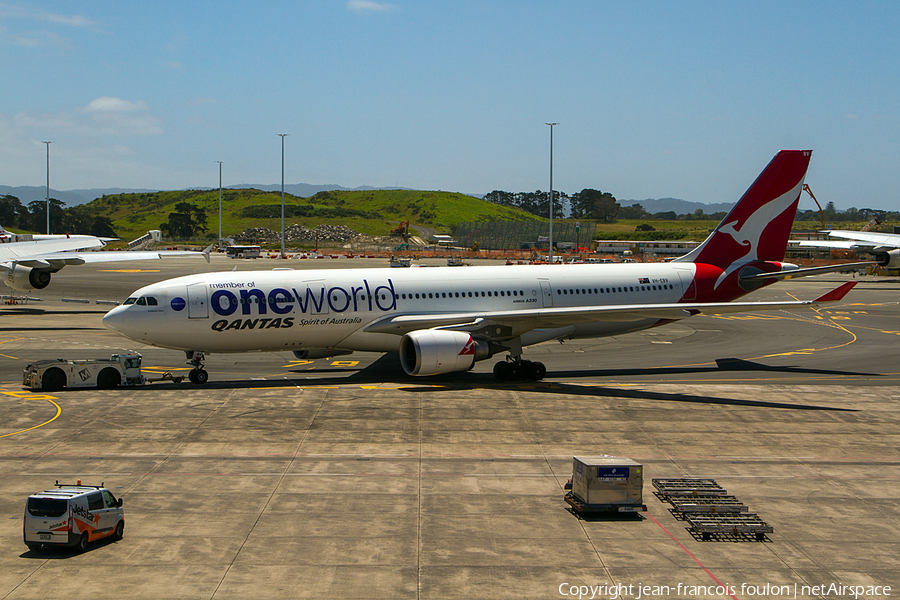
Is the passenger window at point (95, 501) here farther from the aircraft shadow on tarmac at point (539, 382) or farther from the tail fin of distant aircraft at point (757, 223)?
the tail fin of distant aircraft at point (757, 223)

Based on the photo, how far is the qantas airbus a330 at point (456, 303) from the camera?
102ft

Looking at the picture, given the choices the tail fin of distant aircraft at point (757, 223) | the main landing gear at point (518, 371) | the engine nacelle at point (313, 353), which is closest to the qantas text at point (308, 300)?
the engine nacelle at point (313, 353)

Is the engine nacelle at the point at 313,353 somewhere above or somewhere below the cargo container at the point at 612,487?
above

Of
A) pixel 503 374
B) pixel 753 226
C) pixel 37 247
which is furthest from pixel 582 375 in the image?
pixel 37 247

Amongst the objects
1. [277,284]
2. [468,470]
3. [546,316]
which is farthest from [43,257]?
[468,470]

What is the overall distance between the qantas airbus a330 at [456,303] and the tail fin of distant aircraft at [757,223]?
0.18ft

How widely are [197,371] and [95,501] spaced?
57.0 ft

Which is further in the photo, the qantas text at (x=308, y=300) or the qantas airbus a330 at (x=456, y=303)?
the qantas text at (x=308, y=300)

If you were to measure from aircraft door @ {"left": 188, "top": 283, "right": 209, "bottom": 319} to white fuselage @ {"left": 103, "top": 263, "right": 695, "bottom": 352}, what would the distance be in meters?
0.04

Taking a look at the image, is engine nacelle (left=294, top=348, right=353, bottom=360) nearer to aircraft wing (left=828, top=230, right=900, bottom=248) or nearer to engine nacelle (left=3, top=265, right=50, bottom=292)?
engine nacelle (left=3, top=265, right=50, bottom=292)

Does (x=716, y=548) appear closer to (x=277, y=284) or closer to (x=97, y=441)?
(x=97, y=441)

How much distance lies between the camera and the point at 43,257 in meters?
54.2

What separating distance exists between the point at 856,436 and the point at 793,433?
6.78 ft

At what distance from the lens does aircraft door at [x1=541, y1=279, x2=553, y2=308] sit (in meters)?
36.5
